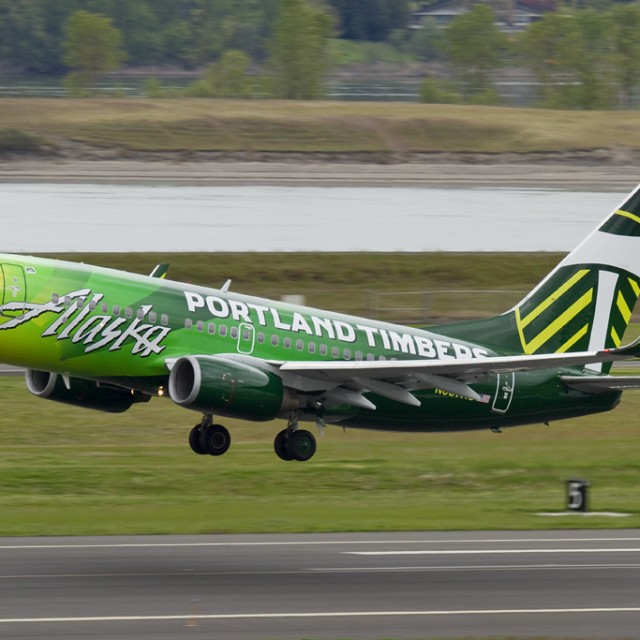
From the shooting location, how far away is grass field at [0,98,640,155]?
113 meters

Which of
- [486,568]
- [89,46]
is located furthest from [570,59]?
[486,568]

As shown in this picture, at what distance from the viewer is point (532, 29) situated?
166 meters

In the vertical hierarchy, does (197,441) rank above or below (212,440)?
below

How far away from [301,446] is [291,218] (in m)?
55.1

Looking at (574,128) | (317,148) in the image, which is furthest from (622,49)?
(317,148)

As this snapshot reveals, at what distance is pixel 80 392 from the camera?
36781mm

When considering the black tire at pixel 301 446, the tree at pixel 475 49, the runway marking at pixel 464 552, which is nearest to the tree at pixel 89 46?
the tree at pixel 475 49

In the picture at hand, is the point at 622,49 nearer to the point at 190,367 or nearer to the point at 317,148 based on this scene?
the point at 317,148

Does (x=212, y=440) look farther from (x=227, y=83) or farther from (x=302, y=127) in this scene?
(x=227, y=83)

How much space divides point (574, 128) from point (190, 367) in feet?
307

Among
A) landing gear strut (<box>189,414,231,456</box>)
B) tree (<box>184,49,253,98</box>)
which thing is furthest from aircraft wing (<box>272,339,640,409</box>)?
tree (<box>184,49,253,98</box>)

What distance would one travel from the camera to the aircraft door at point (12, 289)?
33469 millimetres

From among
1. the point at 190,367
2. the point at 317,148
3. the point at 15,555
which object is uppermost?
the point at 190,367

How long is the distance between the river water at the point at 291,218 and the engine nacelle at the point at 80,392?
38292 millimetres
